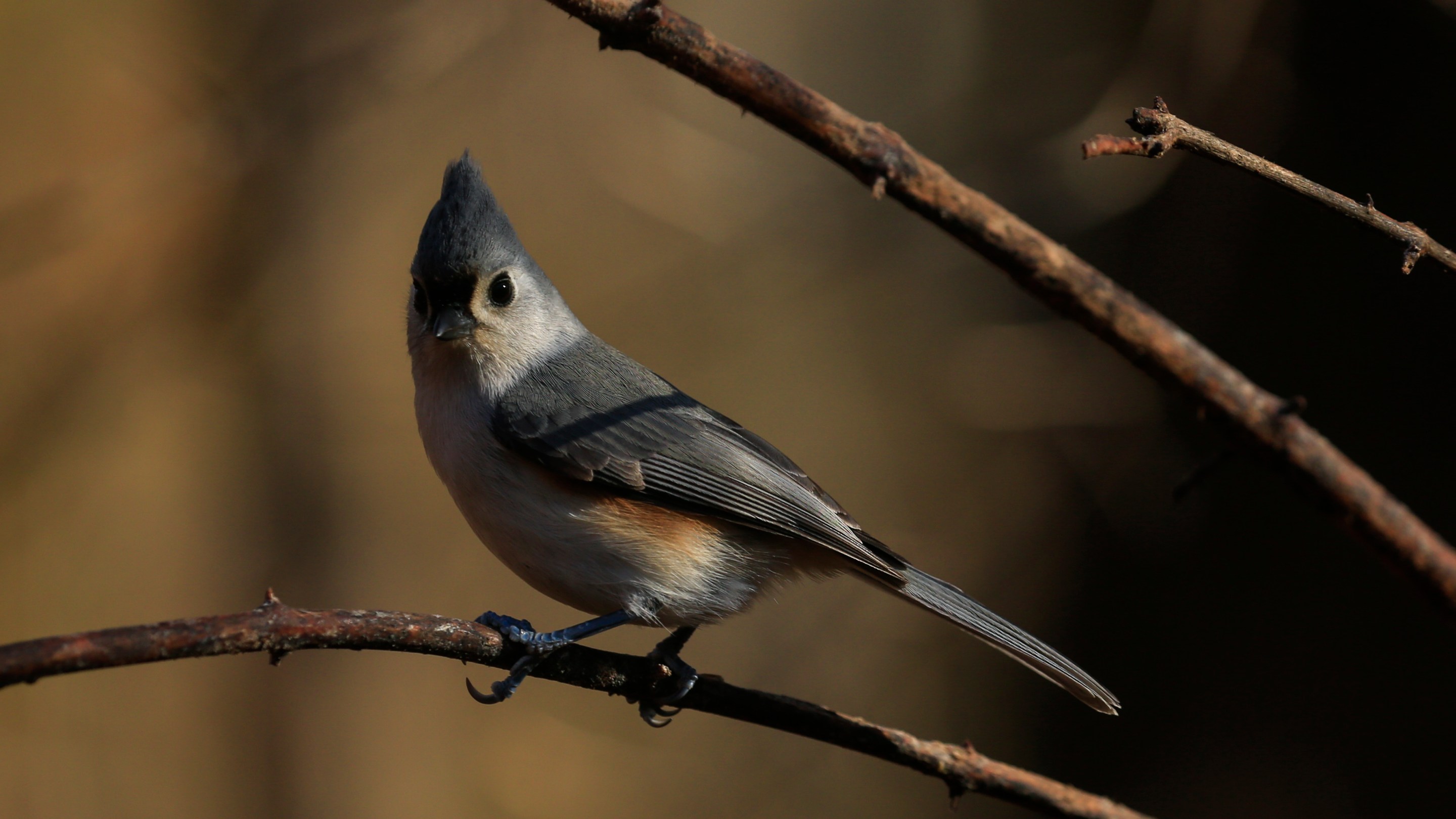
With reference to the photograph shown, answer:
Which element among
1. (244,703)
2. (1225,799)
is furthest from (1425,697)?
(244,703)

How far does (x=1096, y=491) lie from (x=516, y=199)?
2.94 m

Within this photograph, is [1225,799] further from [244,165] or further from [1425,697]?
[244,165]

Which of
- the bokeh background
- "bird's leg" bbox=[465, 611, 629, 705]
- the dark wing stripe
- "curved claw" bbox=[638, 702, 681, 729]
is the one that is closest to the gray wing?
the dark wing stripe

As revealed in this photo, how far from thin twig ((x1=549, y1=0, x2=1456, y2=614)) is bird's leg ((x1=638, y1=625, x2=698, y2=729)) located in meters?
1.14

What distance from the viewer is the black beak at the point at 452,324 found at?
2164 millimetres

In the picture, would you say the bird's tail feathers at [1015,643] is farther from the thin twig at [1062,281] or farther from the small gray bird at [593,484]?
the thin twig at [1062,281]

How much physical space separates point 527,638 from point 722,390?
307 cm

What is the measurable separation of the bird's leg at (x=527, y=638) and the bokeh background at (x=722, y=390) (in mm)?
2133

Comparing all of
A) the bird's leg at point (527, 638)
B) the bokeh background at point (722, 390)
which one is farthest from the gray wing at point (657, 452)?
the bokeh background at point (722, 390)

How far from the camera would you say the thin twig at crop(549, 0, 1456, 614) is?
94 centimetres

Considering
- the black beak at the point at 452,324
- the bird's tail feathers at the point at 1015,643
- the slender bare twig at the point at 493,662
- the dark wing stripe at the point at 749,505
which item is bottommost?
the slender bare twig at the point at 493,662

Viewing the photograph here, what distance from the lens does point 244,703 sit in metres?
4.06

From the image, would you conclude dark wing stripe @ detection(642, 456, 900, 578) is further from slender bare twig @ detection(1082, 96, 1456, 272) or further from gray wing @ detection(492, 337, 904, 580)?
slender bare twig @ detection(1082, 96, 1456, 272)

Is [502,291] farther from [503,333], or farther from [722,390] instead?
[722,390]
